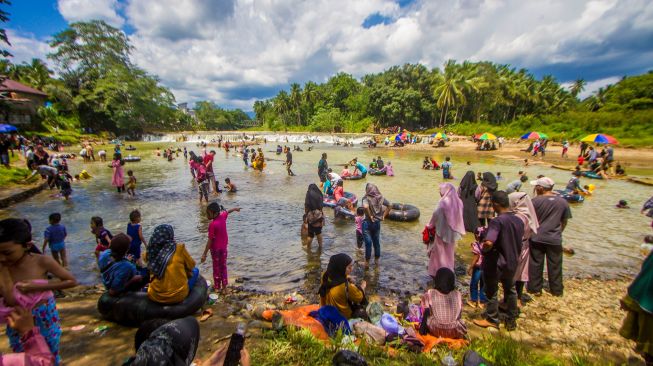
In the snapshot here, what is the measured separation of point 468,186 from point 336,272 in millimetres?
4250

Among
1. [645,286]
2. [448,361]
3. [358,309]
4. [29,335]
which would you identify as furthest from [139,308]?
[645,286]

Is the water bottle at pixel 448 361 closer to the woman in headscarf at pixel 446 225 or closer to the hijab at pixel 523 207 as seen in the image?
the woman in headscarf at pixel 446 225

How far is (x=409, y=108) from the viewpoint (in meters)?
58.6

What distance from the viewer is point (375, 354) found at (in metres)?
3.52

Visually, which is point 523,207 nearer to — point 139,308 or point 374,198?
point 374,198

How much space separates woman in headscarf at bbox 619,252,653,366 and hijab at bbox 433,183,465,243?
2.33 meters

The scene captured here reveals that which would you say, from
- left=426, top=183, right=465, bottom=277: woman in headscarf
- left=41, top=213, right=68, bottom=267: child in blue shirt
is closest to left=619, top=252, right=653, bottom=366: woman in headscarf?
left=426, top=183, right=465, bottom=277: woman in headscarf

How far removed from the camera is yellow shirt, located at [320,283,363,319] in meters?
4.21

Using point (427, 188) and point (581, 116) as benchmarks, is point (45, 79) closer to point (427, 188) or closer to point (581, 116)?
point (427, 188)

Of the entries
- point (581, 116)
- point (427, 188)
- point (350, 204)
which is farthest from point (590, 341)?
point (581, 116)

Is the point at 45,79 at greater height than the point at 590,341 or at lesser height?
greater

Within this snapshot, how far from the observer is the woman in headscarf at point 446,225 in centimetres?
489

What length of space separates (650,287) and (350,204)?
27.8 feet

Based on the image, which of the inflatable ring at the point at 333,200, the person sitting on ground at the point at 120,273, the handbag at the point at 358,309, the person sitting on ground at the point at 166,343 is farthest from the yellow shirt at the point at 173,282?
the inflatable ring at the point at 333,200
